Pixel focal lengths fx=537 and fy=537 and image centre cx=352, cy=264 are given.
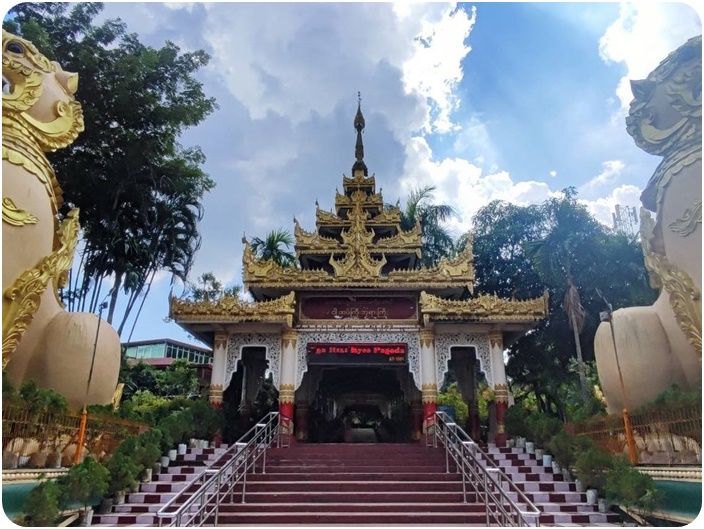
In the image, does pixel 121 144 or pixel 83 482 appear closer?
pixel 83 482

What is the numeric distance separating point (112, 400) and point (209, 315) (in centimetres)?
493

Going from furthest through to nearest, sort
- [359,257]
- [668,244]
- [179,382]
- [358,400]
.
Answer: [179,382] < [358,400] < [359,257] < [668,244]

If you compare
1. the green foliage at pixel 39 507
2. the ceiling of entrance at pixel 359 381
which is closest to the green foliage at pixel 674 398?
the green foliage at pixel 39 507

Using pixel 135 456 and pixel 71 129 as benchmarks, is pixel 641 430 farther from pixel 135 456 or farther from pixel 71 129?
pixel 71 129

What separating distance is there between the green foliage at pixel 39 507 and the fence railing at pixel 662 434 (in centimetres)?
818

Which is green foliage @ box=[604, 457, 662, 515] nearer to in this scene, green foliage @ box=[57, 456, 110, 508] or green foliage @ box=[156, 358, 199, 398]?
green foliage @ box=[57, 456, 110, 508]

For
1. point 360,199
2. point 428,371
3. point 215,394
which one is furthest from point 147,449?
point 360,199

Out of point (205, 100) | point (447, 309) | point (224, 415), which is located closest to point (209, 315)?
point (224, 415)

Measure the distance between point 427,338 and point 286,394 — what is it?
4.33 m

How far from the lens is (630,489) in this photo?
7.80 m

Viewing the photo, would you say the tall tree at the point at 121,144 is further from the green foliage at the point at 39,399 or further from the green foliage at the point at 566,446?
the green foliage at the point at 566,446

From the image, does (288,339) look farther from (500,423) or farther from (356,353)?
(500,423)

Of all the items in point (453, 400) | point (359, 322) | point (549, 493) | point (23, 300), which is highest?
point (359, 322)

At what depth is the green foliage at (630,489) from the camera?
7594mm
